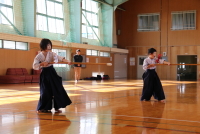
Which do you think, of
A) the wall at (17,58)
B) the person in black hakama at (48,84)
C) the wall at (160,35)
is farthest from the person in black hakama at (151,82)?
the wall at (160,35)

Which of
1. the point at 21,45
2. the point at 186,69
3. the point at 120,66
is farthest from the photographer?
the point at 120,66

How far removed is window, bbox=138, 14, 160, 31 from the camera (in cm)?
2670

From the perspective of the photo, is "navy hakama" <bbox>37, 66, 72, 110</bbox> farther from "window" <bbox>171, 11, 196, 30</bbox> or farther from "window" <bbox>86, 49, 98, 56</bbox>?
"window" <bbox>171, 11, 196, 30</bbox>

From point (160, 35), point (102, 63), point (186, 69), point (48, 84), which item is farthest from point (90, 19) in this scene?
point (48, 84)

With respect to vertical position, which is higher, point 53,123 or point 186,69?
point 186,69

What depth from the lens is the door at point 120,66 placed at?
27.4m

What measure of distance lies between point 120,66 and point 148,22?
15.5 feet

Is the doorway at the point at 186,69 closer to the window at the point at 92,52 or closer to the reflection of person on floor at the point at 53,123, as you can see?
the window at the point at 92,52

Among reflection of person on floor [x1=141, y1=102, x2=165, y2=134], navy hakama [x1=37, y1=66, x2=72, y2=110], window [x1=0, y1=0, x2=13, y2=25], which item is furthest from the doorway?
navy hakama [x1=37, y1=66, x2=72, y2=110]

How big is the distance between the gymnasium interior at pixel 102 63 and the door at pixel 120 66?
92 mm

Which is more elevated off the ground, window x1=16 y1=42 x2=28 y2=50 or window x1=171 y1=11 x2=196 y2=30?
window x1=171 y1=11 x2=196 y2=30

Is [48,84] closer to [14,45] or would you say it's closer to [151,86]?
[151,86]

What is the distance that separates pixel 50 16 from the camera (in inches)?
791

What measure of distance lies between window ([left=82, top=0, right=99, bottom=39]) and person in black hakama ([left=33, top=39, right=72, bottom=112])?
17561 mm
